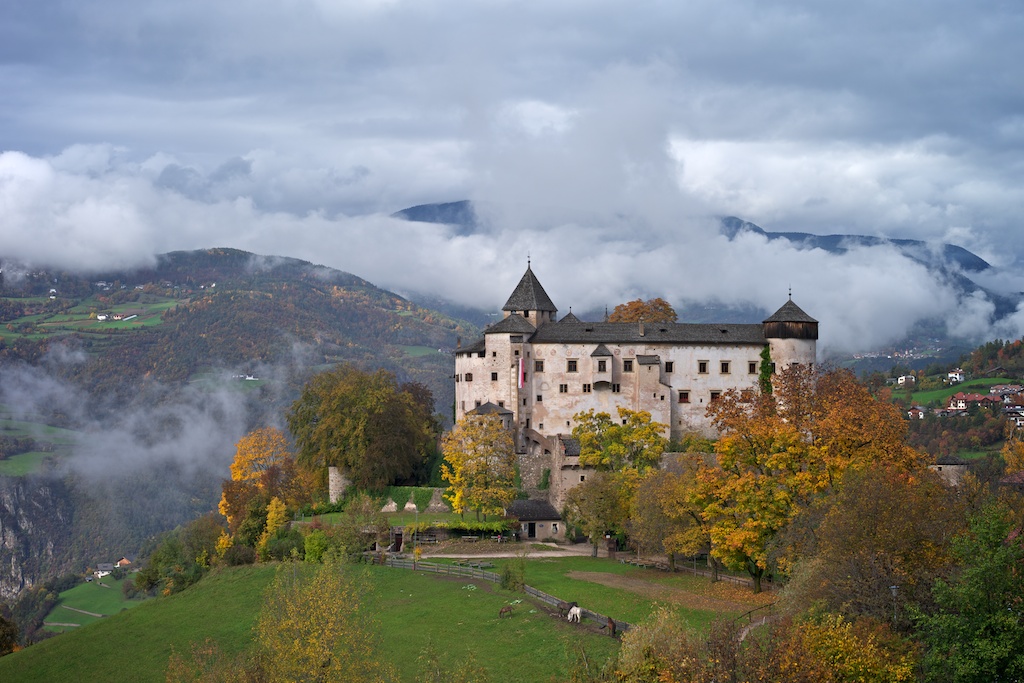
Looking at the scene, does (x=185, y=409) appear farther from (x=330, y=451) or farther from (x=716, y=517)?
(x=716, y=517)

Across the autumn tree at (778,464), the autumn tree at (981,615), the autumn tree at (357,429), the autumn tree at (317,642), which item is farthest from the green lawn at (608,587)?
the autumn tree at (357,429)

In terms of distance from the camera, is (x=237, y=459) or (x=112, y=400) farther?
(x=112, y=400)

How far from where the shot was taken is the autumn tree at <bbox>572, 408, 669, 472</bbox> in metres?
65.1

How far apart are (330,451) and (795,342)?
35.0 meters

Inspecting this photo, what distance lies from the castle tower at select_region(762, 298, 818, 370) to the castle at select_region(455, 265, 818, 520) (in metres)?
0.07

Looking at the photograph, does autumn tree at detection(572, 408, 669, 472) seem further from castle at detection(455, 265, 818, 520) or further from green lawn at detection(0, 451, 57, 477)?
green lawn at detection(0, 451, 57, 477)

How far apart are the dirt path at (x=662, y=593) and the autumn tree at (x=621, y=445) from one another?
1188 cm

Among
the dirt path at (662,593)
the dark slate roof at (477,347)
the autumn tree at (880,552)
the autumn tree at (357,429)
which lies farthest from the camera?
the dark slate roof at (477,347)

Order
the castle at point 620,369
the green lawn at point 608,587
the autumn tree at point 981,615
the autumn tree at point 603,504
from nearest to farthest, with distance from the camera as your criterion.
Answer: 1. the autumn tree at point 981,615
2. the green lawn at point 608,587
3. the autumn tree at point 603,504
4. the castle at point 620,369

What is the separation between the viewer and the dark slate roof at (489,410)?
236 feet

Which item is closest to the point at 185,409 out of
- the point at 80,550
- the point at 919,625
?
the point at 80,550

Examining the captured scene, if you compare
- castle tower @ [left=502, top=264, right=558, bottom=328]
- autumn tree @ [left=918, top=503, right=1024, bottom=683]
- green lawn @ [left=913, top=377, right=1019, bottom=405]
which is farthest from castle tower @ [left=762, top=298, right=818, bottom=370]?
green lawn @ [left=913, top=377, right=1019, bottom=405]

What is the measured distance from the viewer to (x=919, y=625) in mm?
30844

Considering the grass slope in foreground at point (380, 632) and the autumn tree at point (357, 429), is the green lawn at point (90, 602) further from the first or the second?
the grass slope in foreground at point (380, 632)
